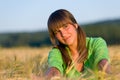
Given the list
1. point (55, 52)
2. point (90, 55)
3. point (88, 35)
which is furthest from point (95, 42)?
point (88, 35)

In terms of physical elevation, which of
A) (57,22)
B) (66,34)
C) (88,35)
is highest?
(57,22)

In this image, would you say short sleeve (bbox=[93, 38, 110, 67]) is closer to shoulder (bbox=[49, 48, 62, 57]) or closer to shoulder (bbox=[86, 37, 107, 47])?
shoulder (bbox=[86, 37, 107, 47])

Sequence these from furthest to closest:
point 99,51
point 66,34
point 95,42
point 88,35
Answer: point 88,35 < point 95,42 < point 99,51 < point 66,34

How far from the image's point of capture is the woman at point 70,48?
4613 mm

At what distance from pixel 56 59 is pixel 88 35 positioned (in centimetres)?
2289

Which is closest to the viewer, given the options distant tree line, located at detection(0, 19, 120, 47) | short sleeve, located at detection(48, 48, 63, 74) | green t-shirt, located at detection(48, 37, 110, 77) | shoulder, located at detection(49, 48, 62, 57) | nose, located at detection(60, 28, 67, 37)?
nose, located at detection(60, 28, 67, 37)

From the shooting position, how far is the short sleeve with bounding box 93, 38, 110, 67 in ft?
15.1

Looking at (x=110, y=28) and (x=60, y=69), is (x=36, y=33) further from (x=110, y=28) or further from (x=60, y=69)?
(x=60, y=69)

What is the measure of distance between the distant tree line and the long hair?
1904 cm

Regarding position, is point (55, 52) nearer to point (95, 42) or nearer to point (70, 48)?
point (70, 48)

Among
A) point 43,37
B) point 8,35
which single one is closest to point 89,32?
point 43,37

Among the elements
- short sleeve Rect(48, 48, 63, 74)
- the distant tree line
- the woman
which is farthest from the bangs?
the distant tree line

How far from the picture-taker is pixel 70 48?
16.0 ft

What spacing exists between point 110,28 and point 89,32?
4.23 ft
